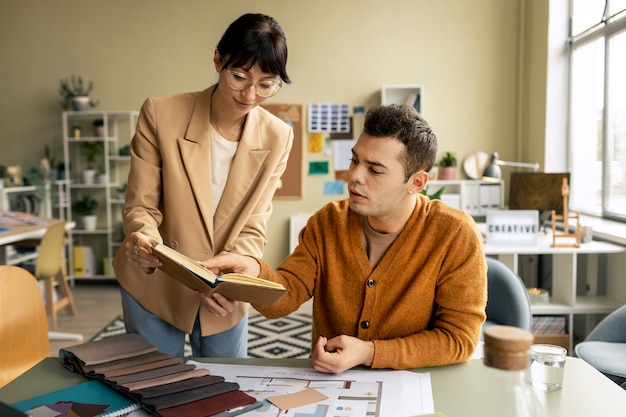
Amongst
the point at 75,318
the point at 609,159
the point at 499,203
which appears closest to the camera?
the point at 609,159

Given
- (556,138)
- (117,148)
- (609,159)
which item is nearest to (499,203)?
(556,138)

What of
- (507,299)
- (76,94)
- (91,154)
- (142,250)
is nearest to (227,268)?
(142,250)

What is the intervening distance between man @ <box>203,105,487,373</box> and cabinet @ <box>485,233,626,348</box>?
6.30ft

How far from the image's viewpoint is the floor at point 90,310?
4.19m

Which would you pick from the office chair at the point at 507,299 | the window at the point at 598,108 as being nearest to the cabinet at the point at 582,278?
the window at the point at 598,108

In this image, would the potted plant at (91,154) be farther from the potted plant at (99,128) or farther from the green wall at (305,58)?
the green wall at (305,58)

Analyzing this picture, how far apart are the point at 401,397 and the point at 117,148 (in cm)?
510

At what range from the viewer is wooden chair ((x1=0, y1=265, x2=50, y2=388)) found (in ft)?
5.40

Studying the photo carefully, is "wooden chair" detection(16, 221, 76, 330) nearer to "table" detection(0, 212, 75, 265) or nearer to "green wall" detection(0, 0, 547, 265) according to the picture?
"table" detection(0, 212, 75, 265)

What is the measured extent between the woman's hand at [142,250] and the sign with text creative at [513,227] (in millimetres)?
2383

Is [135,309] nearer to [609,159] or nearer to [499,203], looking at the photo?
[609,159]

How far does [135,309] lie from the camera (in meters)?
1.74

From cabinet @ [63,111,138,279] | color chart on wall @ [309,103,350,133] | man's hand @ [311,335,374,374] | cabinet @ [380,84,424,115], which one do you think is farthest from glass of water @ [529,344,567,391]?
cabinet @ [63,111,138,279]

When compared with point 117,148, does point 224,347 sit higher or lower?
lower
